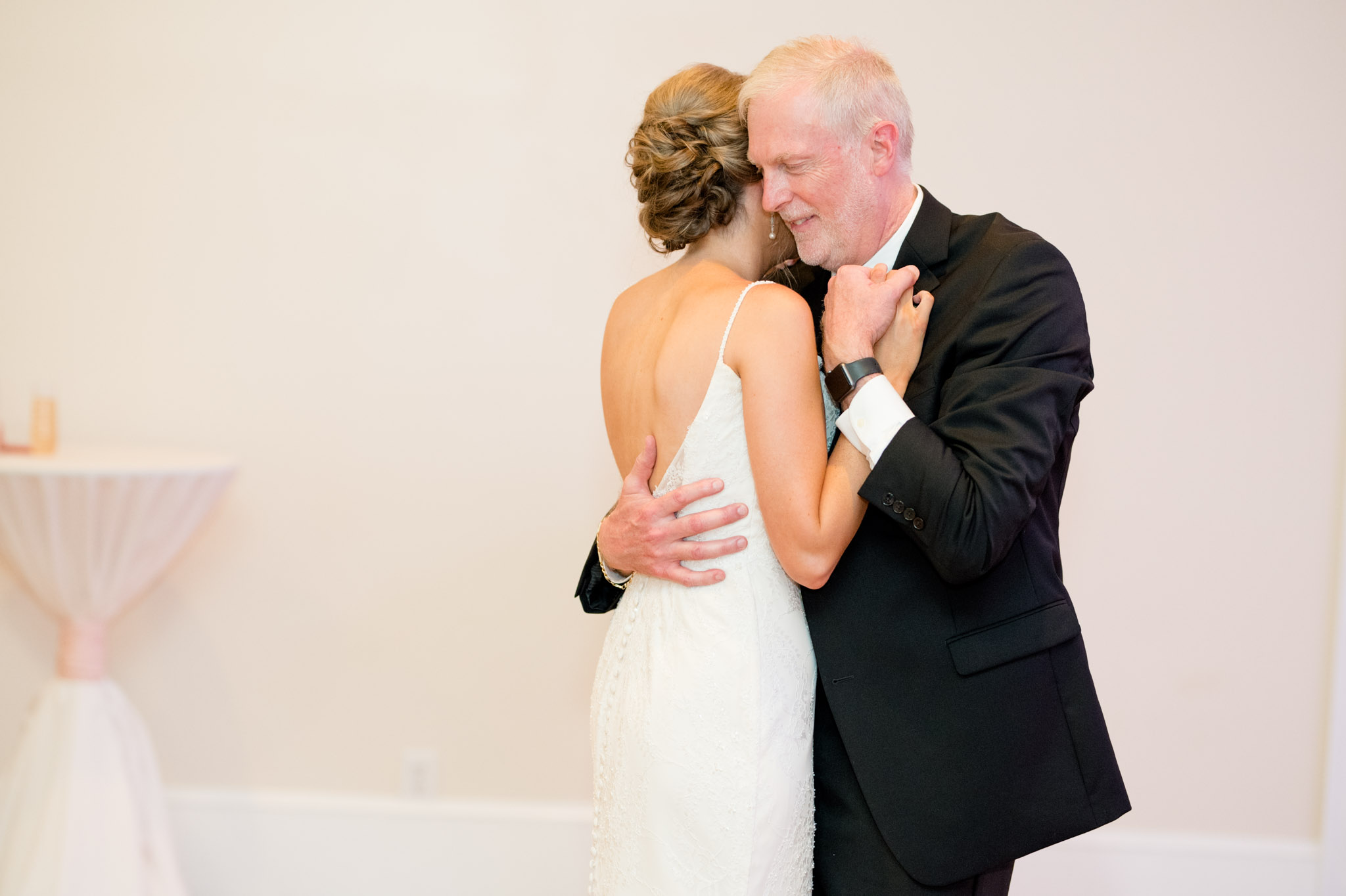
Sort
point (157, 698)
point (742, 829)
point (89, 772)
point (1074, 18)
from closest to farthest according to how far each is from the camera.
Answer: point (742, 829) < point (89, 772) < point (1074, 18) < point (157, 698)

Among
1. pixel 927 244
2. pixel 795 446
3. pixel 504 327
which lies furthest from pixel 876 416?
pixel 504 327

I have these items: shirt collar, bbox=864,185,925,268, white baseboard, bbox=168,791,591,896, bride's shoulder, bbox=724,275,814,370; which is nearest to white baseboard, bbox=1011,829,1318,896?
white baseboard, bbox=168,791,591,896

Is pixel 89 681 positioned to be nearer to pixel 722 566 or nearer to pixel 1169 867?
pixel 722 566

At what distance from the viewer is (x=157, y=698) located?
3.29 meters

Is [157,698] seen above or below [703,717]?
below

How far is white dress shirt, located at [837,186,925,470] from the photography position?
1513mm

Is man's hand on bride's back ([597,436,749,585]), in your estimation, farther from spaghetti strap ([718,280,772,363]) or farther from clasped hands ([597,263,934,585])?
spaghetti strap ([718,280,772,363])

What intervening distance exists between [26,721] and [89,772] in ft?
0.77

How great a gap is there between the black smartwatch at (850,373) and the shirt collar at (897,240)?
1.00 ft

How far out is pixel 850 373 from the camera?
156cm

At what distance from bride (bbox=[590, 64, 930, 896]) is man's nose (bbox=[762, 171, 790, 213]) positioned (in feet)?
0.26

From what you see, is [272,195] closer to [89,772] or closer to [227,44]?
[227,44]

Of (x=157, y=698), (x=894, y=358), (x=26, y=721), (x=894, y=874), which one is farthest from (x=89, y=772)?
(x=894, y=358)

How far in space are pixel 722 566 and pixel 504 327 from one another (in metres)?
1.67
